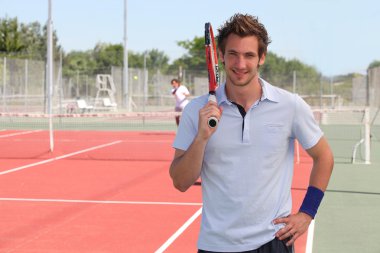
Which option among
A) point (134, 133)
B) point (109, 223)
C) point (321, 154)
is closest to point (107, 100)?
point (134, 133)

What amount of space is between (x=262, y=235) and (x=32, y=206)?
6.66 meters

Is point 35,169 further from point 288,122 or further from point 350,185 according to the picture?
point 288,122

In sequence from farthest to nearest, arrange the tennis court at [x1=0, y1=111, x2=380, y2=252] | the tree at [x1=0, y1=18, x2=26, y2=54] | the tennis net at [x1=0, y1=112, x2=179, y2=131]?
the tree at [x1=0, y1=18, x2=26, y2=54] < the tennis net at [x1=0, y1=112, x2=179, y2=131] < the tennis court at [x1=0, y1=111, x2=380, y2=252]

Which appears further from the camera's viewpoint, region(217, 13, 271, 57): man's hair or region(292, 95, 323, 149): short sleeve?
region(292, 95, 323, 149): short sleeve

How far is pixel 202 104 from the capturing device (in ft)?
10.4

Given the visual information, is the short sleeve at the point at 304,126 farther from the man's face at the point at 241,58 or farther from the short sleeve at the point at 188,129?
the short sleeve at the point at 188,129

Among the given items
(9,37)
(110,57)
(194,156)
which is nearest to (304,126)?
(194,156)

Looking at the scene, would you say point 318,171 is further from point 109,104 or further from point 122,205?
point 109,104

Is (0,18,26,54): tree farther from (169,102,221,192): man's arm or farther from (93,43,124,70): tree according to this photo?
(169,102,221,192): man's arm

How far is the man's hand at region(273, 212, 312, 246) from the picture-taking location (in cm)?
321

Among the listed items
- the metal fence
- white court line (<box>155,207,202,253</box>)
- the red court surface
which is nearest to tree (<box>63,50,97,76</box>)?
the metal fence

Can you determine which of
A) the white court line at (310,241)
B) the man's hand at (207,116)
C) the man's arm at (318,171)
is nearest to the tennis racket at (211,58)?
A: the man's hand at (207,116)

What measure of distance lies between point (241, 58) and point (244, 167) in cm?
46

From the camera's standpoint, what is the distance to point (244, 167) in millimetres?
3154
